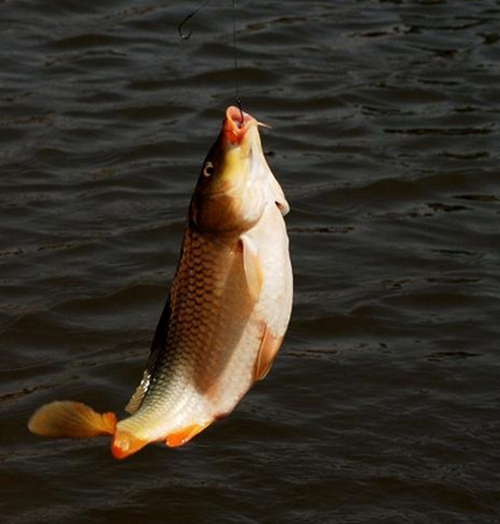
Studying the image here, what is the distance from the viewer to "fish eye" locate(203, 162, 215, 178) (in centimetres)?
446

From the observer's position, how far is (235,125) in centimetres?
448

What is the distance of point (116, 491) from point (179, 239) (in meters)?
2.24

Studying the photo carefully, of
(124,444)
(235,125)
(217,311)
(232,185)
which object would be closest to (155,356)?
(217,311)

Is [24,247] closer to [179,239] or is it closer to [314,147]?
[179,239]

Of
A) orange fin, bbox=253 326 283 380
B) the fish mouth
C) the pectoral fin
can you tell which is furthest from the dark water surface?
the fish mouth

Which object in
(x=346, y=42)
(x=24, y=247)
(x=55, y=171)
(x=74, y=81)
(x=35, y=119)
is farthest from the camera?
(x=346, y=42)

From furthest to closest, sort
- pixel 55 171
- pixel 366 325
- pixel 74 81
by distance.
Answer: pixel 74 81 → pixel 55 171 → pixel 366 325

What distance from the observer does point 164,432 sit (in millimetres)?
4516

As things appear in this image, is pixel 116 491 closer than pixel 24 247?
Yes

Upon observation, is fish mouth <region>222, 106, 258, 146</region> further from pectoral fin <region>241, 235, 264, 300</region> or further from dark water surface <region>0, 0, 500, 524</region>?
dark water surface <region>0, 0, 500, 524</region>

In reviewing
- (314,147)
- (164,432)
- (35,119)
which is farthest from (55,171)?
(164,432)

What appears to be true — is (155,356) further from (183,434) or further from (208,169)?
(208,169)

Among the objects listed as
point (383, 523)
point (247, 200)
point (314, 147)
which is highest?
point (247, 200)

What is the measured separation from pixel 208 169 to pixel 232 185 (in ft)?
0.28
